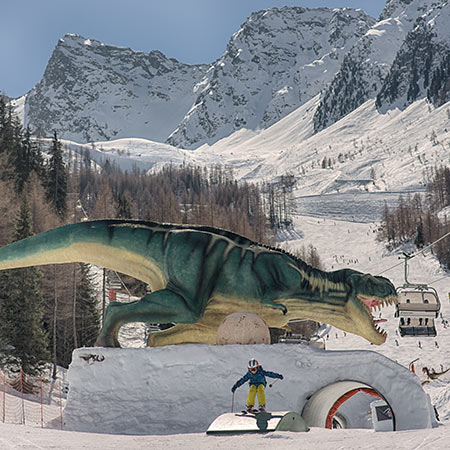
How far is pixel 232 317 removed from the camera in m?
12.0

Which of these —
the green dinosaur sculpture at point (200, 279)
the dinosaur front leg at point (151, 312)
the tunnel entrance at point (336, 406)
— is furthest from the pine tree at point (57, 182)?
the tunnel entrance at point (336, 406)

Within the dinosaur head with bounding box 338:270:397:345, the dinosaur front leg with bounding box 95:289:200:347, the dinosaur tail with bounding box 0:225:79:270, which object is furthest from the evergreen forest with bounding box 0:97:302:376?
the dinosaur head with bounding box 338:270:397:345

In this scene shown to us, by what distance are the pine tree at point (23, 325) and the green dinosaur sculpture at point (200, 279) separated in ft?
30.6

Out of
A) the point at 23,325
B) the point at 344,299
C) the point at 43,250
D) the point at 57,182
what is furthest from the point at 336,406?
the point at 57,182

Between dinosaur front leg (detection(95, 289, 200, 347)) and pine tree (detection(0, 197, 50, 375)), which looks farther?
pine tree (detection(0, 197, 50, 375))

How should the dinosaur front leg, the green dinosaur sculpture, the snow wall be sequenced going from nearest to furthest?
the snow wall
the dinosaur front leg
the green dinosaur sculpture

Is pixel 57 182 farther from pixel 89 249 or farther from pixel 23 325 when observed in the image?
pixel 89 249

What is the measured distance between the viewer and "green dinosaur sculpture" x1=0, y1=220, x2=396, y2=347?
11992 mm

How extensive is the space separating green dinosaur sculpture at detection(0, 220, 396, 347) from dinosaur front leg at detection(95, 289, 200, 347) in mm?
18

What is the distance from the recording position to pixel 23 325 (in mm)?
21828

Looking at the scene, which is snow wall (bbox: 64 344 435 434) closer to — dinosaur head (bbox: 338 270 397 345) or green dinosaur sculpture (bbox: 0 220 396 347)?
green dinosaur sculpture (bbox: 0 220 396 347)

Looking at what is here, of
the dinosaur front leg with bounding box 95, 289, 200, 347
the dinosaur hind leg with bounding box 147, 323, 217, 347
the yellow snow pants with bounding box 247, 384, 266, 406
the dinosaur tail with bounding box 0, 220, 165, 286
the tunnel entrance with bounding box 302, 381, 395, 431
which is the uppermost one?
the dinosaur tail with bounding box 0, 220, 165, 286

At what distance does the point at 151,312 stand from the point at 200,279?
1.10 meters

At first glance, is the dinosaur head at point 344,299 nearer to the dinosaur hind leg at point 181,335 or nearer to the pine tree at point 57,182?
the dinosaur hind leg at point 181,335
